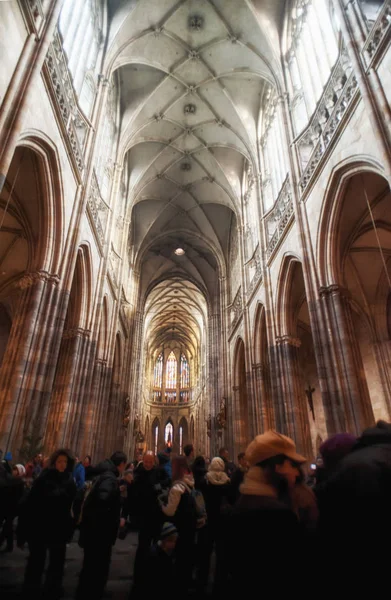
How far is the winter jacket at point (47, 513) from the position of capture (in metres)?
3.12

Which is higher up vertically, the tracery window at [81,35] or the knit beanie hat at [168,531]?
the tracery window at [81,35]

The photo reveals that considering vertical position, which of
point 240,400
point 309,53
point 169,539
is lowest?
point 169,539

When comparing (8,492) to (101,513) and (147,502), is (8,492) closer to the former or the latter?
(101,513)

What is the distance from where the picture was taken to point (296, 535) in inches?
54.5

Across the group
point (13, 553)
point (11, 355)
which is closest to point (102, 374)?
point (11, 355)

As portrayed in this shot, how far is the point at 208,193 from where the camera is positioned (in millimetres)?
22438

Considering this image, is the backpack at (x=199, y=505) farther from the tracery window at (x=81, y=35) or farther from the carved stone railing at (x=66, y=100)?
the tracery window at (x=81, y=35)

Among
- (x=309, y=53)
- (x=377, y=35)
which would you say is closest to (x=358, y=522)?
(x=377, y=35)

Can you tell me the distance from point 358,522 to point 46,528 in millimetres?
2857

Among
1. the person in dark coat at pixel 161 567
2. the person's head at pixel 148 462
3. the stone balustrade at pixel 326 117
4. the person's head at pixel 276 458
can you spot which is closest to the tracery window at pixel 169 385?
the stone balustrade at pixel 326 117

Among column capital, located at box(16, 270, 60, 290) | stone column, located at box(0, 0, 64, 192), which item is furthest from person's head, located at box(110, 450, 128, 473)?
column capital, located at box(16, 270, 60, 290)

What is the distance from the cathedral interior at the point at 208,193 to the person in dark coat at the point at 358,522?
5.91 metres

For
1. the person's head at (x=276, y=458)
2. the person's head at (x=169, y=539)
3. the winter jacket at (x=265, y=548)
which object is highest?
the person's head at (x=276, y=458)

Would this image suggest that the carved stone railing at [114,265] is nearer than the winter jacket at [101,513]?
No
